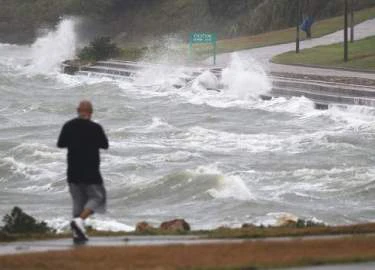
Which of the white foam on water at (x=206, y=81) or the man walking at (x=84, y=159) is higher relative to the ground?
the white foam on water at (x=206, y=81)

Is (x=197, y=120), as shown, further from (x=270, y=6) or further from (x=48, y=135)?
(x=270, y=6)

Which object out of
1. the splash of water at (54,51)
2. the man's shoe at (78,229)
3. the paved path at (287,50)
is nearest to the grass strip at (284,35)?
the paved path at (287,50)

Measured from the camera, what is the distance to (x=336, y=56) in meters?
47.2

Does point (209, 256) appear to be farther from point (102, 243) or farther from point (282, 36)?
point (282, 36)

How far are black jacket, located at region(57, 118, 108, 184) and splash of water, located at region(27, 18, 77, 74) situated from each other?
5443 centimetres

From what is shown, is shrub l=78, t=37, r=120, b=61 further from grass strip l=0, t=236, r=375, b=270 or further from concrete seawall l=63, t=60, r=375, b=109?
grass strip l=0, t=236, r=375, b=270

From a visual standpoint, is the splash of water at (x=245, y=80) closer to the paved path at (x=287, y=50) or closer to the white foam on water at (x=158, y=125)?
the paved path at (x=287, y=50)

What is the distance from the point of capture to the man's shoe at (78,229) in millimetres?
11781

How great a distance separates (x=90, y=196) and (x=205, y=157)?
46.0ft

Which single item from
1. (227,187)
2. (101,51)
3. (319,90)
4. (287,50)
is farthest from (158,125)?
(101,51)

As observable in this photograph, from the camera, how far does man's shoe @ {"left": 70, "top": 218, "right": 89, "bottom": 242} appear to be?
11781 millimetres

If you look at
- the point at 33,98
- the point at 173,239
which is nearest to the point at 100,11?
the point at 33,98

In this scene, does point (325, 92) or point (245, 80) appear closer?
point (325, 92)

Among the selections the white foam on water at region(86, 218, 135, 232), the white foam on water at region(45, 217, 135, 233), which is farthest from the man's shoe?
the white foam on water at region(86, 218, 135, 232)
